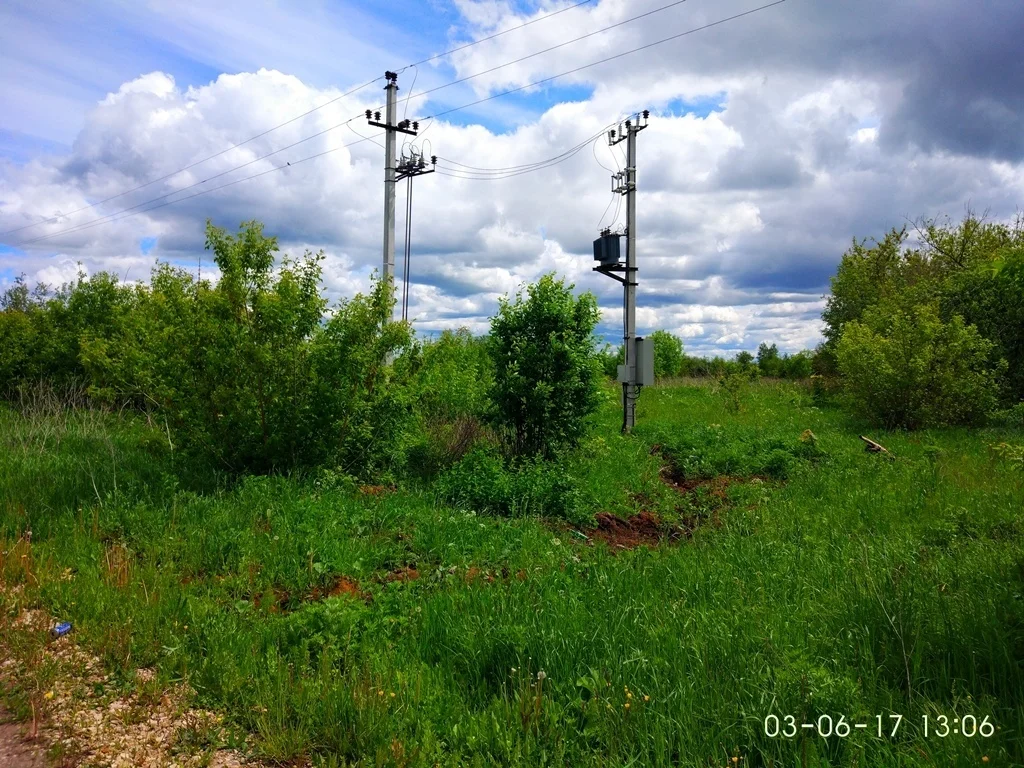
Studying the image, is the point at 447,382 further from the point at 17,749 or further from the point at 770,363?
the point at 770,363

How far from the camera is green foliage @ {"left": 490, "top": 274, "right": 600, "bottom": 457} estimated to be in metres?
10.0

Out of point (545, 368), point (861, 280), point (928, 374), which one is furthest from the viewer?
point (861, 280)

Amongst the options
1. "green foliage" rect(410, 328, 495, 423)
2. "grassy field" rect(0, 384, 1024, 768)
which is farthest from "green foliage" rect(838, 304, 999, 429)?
"green foliage" rect(410, 328, 495, 423)

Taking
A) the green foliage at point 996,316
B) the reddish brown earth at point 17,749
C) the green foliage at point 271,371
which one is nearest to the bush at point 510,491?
the green foliage at point 271,371

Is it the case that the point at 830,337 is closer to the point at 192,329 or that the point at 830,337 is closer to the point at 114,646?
the point at 192,329

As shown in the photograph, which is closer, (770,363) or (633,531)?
(633,531)

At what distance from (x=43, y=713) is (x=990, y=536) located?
749cm

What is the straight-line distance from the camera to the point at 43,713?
3.42 meters

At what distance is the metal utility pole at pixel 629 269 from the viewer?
14.2 metres

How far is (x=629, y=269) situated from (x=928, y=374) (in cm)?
708

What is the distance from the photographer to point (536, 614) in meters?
4.23

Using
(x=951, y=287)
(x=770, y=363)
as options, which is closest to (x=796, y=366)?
(x=770, y=363)

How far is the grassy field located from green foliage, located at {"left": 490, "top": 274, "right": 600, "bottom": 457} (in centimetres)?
206

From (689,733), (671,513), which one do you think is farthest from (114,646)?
(671,513)
